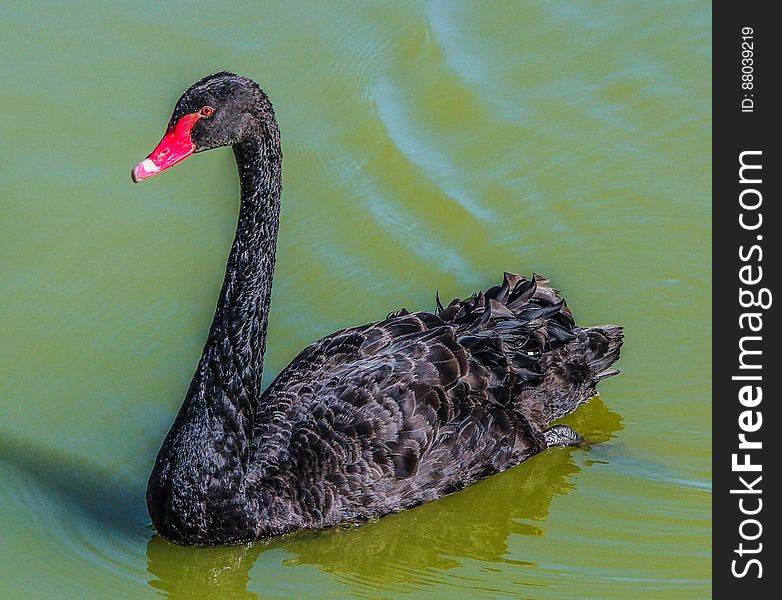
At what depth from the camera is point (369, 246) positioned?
7.58 m

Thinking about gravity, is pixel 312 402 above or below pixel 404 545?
above

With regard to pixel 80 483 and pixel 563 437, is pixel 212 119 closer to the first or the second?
pixel 80 483

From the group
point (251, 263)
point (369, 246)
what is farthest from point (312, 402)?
point (369, 246)

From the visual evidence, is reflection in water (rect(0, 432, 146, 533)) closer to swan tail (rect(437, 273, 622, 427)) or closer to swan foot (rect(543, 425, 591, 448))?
swan tail (rect(437, 273, 622, 427))

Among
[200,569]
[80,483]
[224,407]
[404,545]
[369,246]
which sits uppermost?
[369,246]

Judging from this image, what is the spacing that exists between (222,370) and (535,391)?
163 centimetres

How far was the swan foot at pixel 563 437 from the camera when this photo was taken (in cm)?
629

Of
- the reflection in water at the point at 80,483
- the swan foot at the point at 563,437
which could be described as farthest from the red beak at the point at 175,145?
the swan foot at the point at 563,437

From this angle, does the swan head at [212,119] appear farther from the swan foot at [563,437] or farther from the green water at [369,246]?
the swan foot at [563,437]

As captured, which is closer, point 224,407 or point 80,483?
point 224,407
